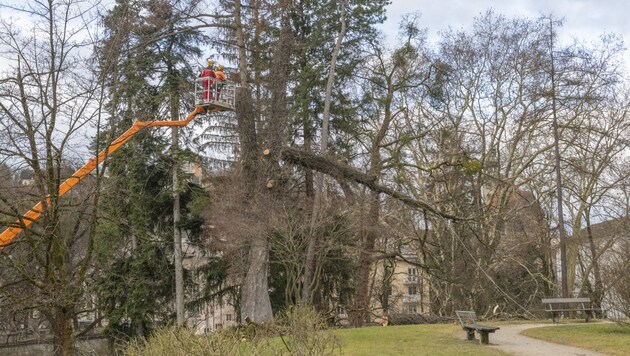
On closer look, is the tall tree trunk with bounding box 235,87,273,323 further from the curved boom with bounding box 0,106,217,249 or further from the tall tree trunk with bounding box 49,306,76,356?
the tall tree trunk with bounding box 49,306,76,356

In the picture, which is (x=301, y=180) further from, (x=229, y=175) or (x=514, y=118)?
(x=514, y=118)

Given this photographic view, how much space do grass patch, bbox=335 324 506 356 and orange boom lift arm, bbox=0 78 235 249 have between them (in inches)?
208

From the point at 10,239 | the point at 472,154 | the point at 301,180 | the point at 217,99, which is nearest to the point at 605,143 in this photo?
the point at 472,154

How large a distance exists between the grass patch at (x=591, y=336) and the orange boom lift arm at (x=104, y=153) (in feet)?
29.5

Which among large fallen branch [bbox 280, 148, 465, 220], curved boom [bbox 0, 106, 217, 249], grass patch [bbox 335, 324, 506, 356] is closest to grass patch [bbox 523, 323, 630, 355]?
grass patch [bbox 335, 324, 506, 356]

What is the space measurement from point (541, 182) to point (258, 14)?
45.7 feet

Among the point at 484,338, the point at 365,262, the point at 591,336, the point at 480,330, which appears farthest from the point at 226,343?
the point at 365,262

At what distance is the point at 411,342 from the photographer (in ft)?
40.5

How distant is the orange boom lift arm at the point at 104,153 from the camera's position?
10013 millimetres

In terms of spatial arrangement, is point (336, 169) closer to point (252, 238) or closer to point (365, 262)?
point (252, 238)

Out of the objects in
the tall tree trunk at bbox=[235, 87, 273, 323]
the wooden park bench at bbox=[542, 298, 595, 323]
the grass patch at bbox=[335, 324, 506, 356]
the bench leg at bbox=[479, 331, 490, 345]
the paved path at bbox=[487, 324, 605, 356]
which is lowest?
the paved path at bbox=[487, 324, 605, 356]

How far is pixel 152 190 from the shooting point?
76.2 feet

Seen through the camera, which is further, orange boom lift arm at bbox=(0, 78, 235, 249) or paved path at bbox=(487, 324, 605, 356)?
paved path at bbox=(487, 324, 605, 356)

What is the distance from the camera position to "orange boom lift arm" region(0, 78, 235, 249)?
1001 cm
